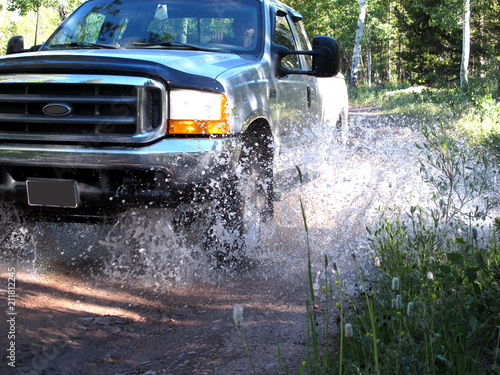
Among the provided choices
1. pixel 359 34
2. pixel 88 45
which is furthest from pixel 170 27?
pixel 359 34

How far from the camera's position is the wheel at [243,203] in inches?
141

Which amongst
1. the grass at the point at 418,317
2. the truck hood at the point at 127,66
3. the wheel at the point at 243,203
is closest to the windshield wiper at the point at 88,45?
the truck hood at the point at 127,66

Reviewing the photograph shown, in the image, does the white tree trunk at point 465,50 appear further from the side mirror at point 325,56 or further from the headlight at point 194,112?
the headlight at point 194,112

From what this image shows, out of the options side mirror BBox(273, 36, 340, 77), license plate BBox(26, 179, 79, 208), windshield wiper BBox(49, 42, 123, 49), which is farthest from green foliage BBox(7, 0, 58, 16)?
license plate BBox(26, 179, 79, 208)

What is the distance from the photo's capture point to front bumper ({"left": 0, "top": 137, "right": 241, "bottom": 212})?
3334mm

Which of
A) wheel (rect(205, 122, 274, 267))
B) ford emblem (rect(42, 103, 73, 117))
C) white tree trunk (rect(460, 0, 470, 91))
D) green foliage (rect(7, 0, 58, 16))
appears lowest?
wheel (rect(205, 122, 274, 267))

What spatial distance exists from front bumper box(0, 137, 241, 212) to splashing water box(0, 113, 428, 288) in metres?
0.29

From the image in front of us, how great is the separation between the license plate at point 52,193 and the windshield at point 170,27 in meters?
1.52

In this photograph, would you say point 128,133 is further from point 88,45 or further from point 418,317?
point 418,317

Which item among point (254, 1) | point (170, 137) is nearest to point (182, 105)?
point (170, 137)

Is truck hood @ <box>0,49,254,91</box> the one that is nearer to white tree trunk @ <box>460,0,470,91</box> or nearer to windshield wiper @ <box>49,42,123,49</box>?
windshield wiper @ <box>49,42,123,49</box>

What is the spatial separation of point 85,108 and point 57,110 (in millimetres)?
189

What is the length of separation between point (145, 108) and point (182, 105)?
9.5 inches

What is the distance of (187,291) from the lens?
11.9 ft
